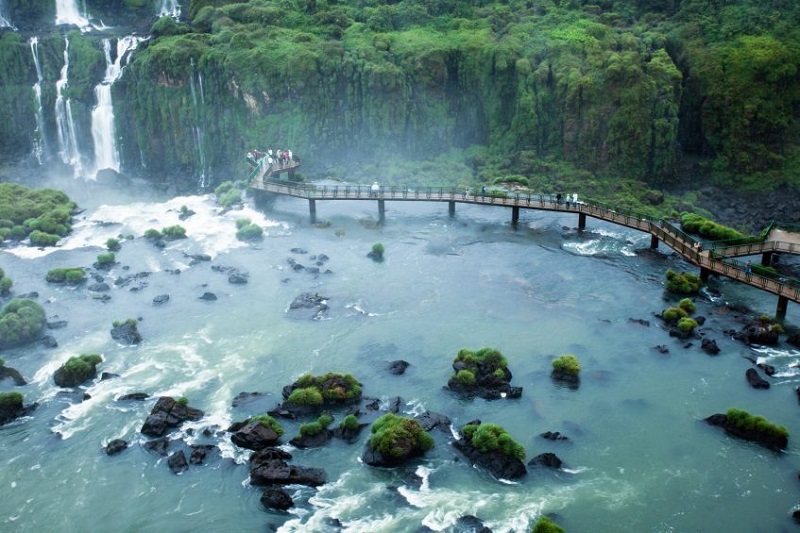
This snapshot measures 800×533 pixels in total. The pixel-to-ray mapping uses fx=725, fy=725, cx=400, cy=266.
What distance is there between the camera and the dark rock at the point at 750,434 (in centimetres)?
4644

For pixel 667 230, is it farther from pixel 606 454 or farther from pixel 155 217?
pixel 155 217

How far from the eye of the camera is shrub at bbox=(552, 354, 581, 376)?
54.8 m

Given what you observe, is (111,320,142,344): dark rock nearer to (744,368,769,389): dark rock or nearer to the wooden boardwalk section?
the wooden boardwalk section

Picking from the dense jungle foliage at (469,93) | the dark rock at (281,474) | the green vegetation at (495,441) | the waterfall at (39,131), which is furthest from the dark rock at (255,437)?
the waterfall at (39,131)

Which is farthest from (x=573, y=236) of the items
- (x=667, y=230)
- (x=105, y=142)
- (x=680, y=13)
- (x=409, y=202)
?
(x=105, y=142)

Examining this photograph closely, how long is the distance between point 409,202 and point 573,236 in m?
24.4

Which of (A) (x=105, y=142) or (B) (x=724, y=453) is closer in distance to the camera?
(B) (x=724, y=453)

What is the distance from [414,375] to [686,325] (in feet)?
76.8

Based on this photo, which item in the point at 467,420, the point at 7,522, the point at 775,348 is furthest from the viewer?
the point at 775,348

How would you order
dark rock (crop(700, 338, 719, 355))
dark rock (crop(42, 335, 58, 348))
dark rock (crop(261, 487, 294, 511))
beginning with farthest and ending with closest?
dark rock (crop(42, 335, 58, 348)) → dark rock (crop(700, 338, 719, 355)) → dark rock (crop(261, 487, 294, 511))

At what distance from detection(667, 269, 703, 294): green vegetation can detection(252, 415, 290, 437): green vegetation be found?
39.9 meters

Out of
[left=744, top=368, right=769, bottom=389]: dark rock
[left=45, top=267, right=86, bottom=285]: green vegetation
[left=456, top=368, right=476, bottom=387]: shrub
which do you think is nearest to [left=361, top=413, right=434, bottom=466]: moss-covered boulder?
[left=456, top=368, right=476, bottom=387]: shrub

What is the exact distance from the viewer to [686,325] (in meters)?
60.4

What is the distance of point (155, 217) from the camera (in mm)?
95250
